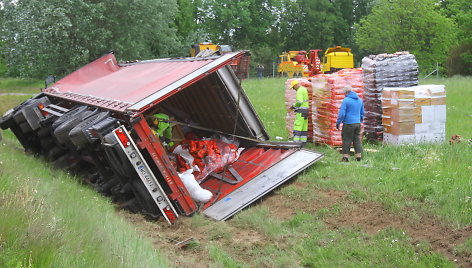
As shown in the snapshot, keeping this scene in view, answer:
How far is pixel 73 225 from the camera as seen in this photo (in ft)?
15.1

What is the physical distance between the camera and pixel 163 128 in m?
8.52

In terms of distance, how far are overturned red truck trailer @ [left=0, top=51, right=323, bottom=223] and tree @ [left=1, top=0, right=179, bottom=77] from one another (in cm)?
1110

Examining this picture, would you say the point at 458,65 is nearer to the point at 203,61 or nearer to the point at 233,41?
the point at 233,41

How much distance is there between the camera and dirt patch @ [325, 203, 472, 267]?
5.43m

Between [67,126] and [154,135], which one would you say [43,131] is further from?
[154,135]

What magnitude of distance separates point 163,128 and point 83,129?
53.9 inches

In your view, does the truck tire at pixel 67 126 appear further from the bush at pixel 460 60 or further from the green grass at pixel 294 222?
the bush at pixel 460 60

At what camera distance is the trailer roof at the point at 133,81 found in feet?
24.3

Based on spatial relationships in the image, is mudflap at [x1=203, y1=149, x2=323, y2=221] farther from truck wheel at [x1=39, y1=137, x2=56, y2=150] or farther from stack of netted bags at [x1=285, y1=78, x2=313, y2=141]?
truck wheel at [x1=39, y1=137, x2=56, y2=150]

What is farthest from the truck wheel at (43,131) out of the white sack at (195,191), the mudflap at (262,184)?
the mudflap at (262,184)

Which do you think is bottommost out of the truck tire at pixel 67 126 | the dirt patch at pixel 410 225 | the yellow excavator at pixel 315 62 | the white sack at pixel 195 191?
the yellow excavator at pixel 315 62

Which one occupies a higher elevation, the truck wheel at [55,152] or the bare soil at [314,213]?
the truck wheel at [55,152]

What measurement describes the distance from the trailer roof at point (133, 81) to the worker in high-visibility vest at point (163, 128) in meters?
0.55

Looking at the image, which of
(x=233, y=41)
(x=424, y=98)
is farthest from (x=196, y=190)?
(x=233, y=41)
